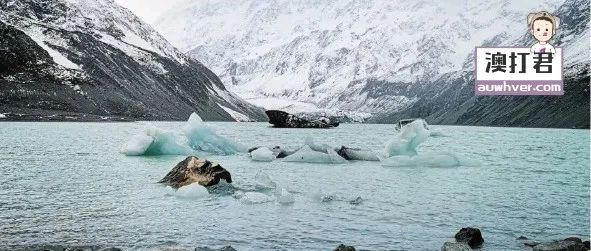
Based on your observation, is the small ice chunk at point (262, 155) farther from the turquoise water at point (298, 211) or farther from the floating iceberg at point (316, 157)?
the turquoise water at point (298, 211)

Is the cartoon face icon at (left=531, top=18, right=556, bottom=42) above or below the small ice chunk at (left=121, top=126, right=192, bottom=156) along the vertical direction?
above

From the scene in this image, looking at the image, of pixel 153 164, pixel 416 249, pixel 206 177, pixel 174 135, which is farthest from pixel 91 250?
pixel 174 135

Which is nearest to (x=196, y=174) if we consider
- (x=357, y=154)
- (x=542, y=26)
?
(x=542, y=26)

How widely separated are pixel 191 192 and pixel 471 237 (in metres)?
14.3

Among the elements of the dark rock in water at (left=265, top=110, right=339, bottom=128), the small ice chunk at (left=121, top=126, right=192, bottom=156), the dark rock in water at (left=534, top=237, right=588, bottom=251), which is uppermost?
the dark rock in water at (left=265, top=110, right=339, bottom=128)

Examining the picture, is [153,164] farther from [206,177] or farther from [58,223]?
Answer: [58,223]

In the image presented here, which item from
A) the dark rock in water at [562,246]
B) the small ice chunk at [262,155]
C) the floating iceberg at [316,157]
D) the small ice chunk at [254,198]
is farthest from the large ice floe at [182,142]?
the dark rock in water at [562,246]

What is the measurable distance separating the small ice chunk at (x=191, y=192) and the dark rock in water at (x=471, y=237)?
13.7m

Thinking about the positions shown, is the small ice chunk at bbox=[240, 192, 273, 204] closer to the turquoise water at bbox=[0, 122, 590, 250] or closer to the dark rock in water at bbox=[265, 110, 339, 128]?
the turquoise water at bbox=[0, 122, 590, 250]

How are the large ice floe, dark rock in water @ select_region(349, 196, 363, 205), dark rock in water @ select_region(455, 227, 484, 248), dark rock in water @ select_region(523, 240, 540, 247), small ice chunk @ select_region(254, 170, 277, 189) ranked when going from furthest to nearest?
the large ice floe
small ice chunk @ select_region(254, 170, 277, 189)
dark rock in water @ select_region(349, 196, 363, 205)
dark rock in water @ select_region(523, 240, 540, 247)
dark rock in water @ select_region(455, 227, 484, 248)

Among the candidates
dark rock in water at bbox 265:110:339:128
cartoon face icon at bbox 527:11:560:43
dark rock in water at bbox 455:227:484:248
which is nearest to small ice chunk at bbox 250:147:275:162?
cartoon face icon at bbox 527:11:560:43

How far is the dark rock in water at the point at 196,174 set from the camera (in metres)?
31.5

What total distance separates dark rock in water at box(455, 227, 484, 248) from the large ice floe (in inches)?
Result: 1474

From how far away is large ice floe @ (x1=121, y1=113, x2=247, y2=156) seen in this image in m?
53.2
